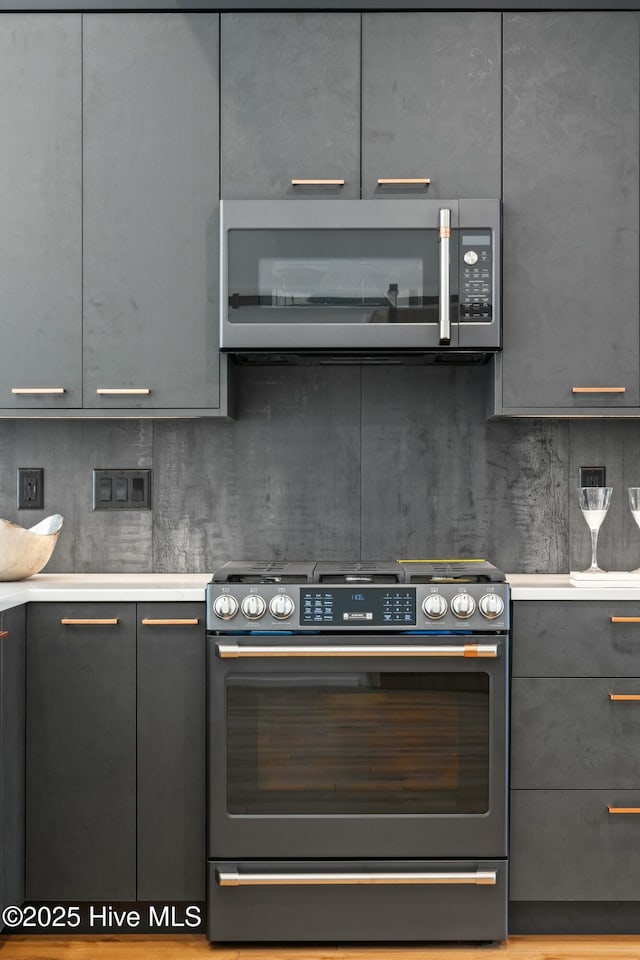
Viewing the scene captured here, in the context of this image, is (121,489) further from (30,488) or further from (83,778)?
(83,778)

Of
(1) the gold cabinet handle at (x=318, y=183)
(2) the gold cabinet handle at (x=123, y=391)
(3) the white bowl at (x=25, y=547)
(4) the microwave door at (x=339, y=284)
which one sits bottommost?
(3) the white bowl at (x=25, y=547)

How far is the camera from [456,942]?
7.06 ft

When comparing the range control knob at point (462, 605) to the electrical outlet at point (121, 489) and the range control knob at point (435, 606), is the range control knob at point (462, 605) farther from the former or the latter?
the electrical outlet at point (121, 489)

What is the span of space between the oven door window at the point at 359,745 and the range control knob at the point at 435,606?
164mm

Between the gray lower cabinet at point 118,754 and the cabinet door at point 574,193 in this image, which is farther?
the cabinet door at point 574,193

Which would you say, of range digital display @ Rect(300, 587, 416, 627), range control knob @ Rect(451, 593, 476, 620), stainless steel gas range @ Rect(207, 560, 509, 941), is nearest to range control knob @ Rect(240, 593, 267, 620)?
stainless steel gas range @ Rect(207, 560, 509, 941)

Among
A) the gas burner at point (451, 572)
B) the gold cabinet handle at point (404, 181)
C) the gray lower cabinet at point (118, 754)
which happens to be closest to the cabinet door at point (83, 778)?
the gray lower cabinet at point (118, 754)

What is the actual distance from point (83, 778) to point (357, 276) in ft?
5.18

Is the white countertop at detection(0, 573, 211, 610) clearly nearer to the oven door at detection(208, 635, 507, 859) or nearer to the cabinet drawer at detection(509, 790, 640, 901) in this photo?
the oven door at detection(208, 635, 507, 859)

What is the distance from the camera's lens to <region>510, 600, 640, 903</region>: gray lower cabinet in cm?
215

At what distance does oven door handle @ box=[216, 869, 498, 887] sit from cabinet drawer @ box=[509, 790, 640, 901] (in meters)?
0.12

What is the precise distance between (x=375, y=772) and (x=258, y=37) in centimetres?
209

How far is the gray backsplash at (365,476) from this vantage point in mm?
2666

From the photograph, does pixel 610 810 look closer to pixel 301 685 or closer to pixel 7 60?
pixel 301 685
